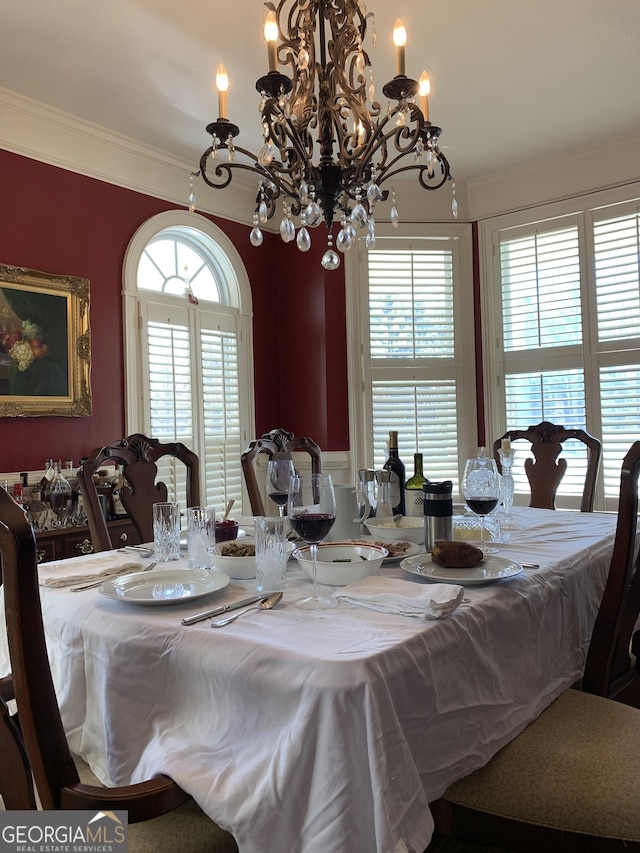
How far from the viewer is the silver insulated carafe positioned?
4.88ft

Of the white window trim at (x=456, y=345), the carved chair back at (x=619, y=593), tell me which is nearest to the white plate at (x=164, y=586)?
the carved chair back at (x=619, y=593)

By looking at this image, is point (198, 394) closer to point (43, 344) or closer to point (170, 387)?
point (170, 387)

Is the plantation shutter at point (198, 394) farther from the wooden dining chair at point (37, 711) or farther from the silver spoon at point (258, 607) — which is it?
the wooden dining chair at point (37, 711)

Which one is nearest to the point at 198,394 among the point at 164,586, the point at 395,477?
the point at 395,477

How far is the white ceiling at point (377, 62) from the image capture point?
8.11ft

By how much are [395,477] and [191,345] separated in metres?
2.48

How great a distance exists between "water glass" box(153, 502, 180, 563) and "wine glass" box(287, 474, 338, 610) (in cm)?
38

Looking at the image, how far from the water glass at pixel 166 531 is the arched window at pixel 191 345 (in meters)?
1.86

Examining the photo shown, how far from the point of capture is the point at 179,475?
3.81 meters

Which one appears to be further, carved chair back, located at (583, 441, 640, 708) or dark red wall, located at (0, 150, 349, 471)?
dark red wall, located at (0, 150, 349, 471)

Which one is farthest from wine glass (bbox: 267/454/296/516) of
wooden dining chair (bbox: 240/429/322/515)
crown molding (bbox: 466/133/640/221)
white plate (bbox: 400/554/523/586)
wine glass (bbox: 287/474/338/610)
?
crown molding (bbox: 466/133/640/221)

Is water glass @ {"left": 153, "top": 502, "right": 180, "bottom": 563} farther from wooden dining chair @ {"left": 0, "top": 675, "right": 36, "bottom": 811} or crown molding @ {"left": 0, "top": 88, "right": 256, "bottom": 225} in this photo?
crown molding @ {"left": 0, "top": 88, "right": 256, "bottom": 225}

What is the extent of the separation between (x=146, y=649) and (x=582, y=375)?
3528 mm

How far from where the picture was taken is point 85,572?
1505 mm
